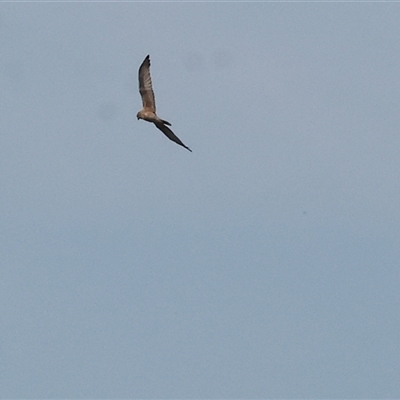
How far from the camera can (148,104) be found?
29891 mm

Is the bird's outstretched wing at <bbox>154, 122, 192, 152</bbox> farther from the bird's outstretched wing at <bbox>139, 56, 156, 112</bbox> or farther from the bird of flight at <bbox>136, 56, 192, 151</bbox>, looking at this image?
the bird's outstretched wing at <bbox>139, 56, 156, 112</bbox>

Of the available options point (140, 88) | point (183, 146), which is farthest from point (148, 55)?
point (183, 146)

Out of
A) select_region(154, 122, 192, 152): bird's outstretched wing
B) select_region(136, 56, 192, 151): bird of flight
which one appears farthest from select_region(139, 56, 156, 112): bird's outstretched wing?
select_region(154, 122, 192, 152): bird's outstretched wing

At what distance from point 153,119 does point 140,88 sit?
1.63m

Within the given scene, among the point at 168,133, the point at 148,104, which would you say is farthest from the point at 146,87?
the point at 168,133

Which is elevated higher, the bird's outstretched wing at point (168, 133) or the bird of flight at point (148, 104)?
the bird of flight at point (148, 104)

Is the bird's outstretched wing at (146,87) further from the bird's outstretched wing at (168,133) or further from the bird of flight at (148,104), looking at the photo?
the bird's outstretched wing at (168,133)

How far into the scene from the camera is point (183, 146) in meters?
27.5

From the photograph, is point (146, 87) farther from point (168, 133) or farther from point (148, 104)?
point (168, 133)

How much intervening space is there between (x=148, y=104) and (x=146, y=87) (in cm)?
78

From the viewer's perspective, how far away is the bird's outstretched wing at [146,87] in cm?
2991

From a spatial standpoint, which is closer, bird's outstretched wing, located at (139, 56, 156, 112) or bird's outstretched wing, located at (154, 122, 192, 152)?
bird's outstretched wing, located at (154, 122, 192, 152)

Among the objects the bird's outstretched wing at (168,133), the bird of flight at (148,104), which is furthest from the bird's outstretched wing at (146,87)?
the bird's outstretched wing at (168,133)

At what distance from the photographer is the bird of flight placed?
2875 centimetres
